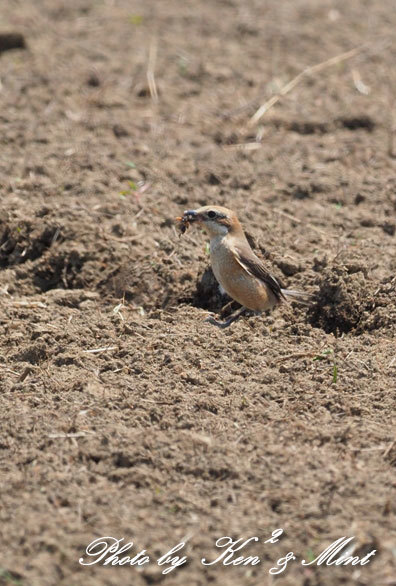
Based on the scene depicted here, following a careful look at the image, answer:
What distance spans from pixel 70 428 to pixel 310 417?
4.94ft

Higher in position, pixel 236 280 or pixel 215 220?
pixel 215 220

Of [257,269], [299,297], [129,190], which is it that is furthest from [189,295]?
[129,190]

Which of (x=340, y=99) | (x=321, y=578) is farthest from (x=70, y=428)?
(x=340, y=99)

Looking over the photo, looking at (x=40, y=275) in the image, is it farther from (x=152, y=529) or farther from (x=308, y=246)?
(x=152, y=529)

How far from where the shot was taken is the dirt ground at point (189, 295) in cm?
472

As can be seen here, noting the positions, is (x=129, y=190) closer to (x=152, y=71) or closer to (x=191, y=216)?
(x=191, y=216)

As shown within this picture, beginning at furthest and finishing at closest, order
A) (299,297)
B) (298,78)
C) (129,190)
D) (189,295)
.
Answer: (298,78) → (129,190) → (189,295) → (299,297)

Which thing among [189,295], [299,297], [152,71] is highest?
[152,71]

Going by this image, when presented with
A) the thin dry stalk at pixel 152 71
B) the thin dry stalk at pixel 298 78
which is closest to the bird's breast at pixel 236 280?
the thin dry stalk at pixel 298 78

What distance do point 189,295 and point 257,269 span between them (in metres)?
0.68

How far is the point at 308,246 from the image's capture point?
738 centimetres

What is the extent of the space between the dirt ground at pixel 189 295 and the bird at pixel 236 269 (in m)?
0.16

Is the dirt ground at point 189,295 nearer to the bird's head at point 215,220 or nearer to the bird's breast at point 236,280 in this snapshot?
the bird's breast at point 236,280

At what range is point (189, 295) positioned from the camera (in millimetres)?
6996
